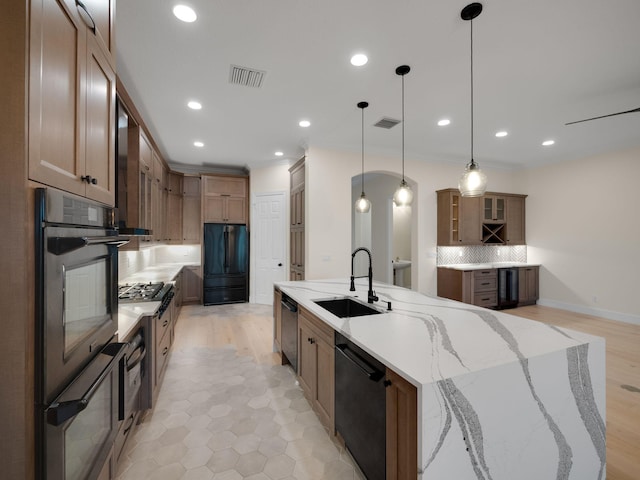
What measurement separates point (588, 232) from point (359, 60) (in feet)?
18.1

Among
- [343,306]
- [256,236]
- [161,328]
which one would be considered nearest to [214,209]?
[256,236]

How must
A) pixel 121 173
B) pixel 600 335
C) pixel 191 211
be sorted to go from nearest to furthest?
1. pixel 121 173
2. pixel 600 335
3. pixel 191 211

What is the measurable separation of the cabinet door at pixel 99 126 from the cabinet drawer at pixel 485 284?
5.60m

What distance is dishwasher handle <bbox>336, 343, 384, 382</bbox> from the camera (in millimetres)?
1344

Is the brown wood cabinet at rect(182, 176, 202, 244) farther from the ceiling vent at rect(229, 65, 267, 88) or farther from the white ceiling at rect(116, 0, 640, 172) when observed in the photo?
the ceiling vent at rect(229, 65, 267, 88)

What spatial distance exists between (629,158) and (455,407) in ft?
20.3

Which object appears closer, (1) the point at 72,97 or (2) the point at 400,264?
(1) the point at 72,97

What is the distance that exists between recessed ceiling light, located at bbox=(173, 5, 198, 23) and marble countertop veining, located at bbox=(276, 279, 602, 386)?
7.35ft

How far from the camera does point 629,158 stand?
478 cm

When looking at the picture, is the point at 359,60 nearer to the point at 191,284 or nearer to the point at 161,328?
the point at 161,328

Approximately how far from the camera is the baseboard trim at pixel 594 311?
188 inches

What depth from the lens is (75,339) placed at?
1.00 meters

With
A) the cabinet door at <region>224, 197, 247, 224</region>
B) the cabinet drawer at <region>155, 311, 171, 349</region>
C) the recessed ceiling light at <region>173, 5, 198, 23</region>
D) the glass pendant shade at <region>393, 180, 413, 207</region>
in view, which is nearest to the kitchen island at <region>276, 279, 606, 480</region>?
the cabinet drawer at <region>155, 311, 171, 349</region>

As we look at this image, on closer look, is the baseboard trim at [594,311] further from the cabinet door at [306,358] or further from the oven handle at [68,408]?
the oven handle at [68,408]
